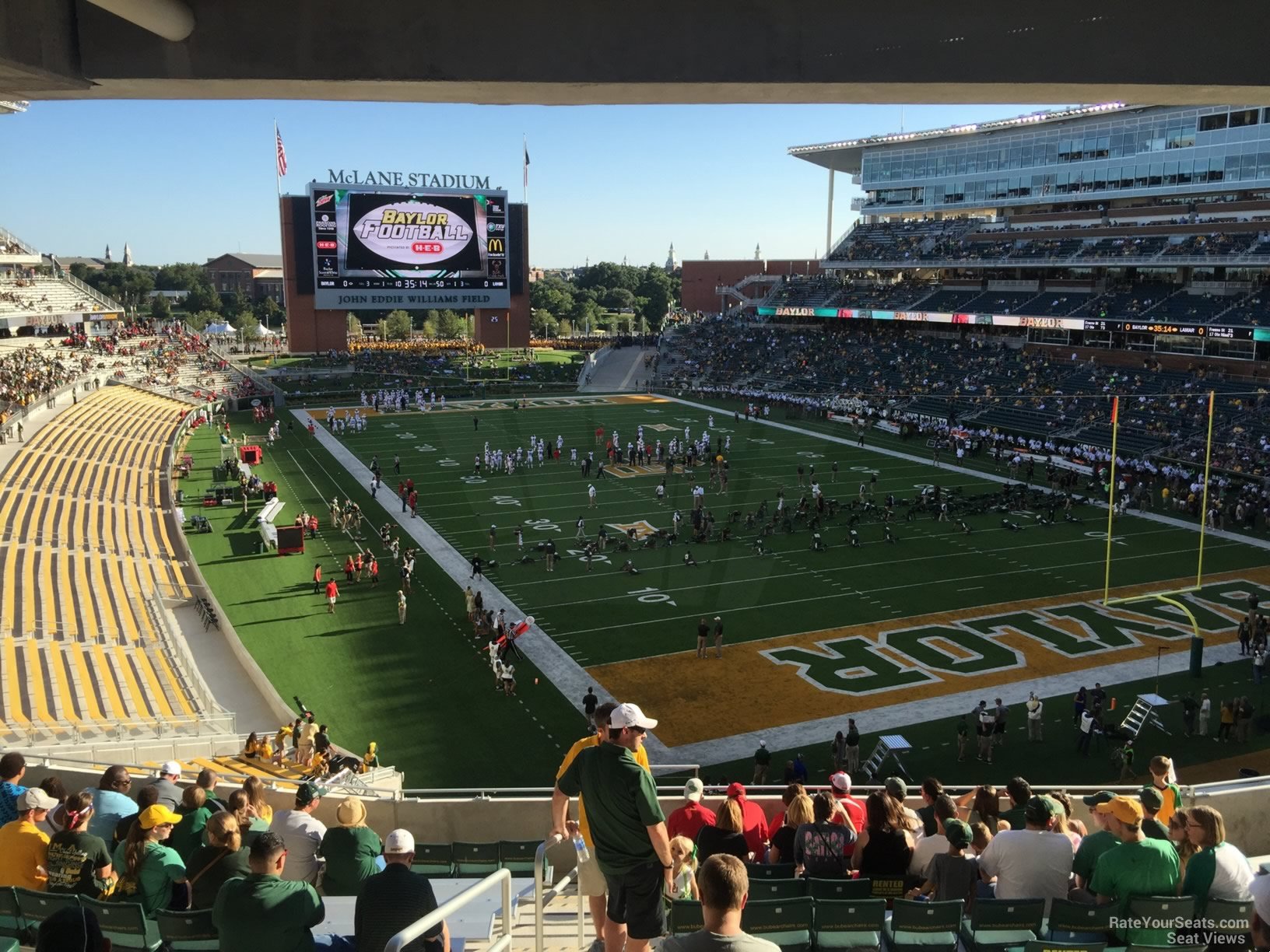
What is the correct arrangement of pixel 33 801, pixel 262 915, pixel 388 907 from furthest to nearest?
pixel 33 801 < pixel 388 907 < pixel 262 915

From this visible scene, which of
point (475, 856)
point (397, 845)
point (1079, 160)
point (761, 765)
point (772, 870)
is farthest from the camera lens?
point (1079, 160)

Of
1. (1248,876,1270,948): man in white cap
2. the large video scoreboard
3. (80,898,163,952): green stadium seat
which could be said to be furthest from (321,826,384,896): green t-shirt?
the large video scoreboard

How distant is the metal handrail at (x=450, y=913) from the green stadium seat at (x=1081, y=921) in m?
2.61

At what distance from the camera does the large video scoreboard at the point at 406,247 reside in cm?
6850

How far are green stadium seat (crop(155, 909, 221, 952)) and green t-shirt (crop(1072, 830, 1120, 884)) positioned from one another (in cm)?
429

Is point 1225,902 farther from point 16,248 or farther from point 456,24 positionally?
point 16,248

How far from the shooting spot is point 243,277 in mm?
156250

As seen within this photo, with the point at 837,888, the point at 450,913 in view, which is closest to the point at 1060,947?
the point at 837,888

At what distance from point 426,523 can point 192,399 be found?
86.6ft

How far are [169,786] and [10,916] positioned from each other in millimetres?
1706

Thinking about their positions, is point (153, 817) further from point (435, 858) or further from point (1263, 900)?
point (1263, 900)

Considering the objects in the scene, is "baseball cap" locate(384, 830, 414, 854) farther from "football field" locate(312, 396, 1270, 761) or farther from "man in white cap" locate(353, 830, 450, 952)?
"football field" locate(312, 396, 1270, 761)

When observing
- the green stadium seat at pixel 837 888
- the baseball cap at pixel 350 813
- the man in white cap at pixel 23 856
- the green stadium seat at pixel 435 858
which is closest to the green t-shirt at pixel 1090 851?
the green stadium seat at pixel 837 888

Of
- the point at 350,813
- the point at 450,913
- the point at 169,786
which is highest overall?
the point at 450,913
